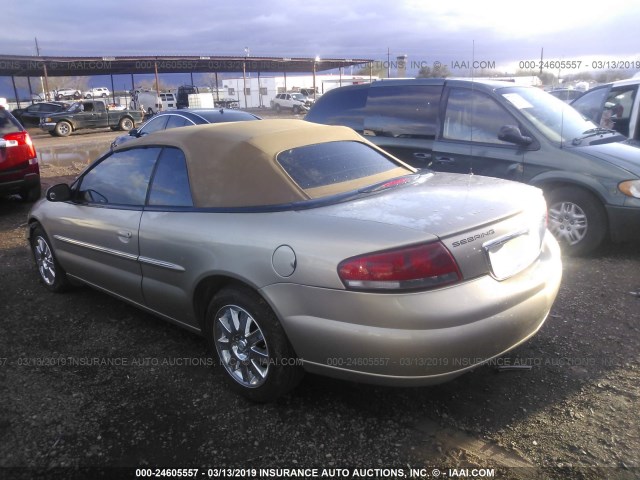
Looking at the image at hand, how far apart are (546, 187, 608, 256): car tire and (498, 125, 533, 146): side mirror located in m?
0.58

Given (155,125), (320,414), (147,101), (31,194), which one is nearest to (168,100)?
(147,101)

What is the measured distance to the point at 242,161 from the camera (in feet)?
10.3

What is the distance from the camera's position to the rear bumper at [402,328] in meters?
2.33

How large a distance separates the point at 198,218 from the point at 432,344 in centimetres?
160

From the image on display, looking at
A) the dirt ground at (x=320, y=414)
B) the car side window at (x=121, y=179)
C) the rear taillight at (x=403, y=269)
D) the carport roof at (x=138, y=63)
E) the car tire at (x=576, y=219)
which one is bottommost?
the dirt ground at (x=320, y=414)

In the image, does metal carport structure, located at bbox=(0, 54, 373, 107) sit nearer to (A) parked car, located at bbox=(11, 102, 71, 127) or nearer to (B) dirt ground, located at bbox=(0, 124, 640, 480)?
(A) parked car, located at bbox=(11, 102, 71, 127)

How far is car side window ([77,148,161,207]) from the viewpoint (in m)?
3.66

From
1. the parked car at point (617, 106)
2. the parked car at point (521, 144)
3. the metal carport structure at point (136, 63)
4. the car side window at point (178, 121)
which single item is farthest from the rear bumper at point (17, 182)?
the metal carport structure at point (136, 63)

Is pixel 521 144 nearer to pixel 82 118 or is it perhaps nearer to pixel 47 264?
pixel 47 264

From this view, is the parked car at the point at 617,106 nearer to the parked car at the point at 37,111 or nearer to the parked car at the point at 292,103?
the parked car at the point at 37,111

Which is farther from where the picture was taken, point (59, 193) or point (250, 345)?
point (59, 193)

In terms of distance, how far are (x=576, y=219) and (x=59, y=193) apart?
190 inches

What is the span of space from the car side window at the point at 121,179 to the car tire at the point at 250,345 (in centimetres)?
115

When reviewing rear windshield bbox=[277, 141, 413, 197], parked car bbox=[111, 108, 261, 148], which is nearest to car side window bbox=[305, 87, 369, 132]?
parked car bbox=[111, 108, 261, 148]
